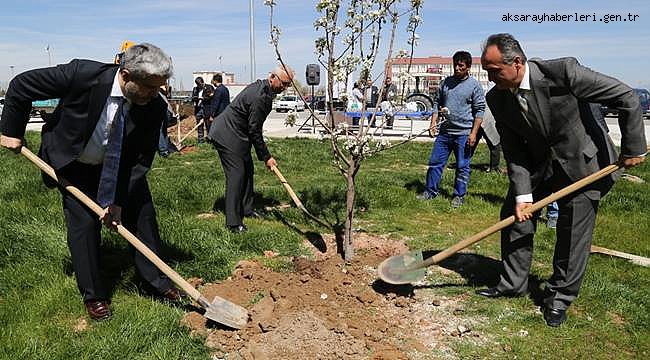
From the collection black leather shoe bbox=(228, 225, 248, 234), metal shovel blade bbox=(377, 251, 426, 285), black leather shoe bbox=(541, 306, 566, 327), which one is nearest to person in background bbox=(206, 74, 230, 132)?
black leather shoe bbox=(228, 225, 248, 234)

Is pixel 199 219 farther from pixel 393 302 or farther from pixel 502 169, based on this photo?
pixel 502 169

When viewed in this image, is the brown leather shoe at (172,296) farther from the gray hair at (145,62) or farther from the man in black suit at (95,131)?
the gray hair at (145,62)

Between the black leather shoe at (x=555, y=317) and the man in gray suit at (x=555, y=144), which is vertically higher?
the man in gray suit at (x=555, y=144)

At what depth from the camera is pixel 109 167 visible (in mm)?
3277

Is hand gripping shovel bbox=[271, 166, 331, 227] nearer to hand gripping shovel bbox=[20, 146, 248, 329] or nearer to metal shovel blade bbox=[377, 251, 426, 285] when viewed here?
metal shovel blade bbox=[377, 251, 426, 285]

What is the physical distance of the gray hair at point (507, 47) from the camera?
321 cm

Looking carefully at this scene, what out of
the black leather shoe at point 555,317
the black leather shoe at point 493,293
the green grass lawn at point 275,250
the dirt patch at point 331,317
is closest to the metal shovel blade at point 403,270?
the dirt patch at point 331,317

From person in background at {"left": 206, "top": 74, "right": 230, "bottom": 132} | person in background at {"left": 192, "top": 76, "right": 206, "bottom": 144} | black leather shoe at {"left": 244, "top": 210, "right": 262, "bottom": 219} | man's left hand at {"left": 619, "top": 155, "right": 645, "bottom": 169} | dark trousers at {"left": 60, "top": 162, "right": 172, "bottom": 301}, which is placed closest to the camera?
man's left hand at {"left": 619, "top": 155, "right": 645, "bottom": 169}

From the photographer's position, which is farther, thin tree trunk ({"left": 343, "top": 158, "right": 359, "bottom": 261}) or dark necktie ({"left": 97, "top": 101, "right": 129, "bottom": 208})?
thin tree trunk ({"left": 343, "top": 158, "right": 359, "bottom": 261})

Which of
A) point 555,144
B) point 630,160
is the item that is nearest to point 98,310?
point 555,144

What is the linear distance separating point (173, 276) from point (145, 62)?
1421mm

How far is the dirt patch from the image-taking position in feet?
10.8

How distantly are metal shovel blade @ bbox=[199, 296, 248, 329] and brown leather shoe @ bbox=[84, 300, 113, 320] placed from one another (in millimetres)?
666

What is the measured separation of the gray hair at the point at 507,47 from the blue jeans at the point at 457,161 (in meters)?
3.56
